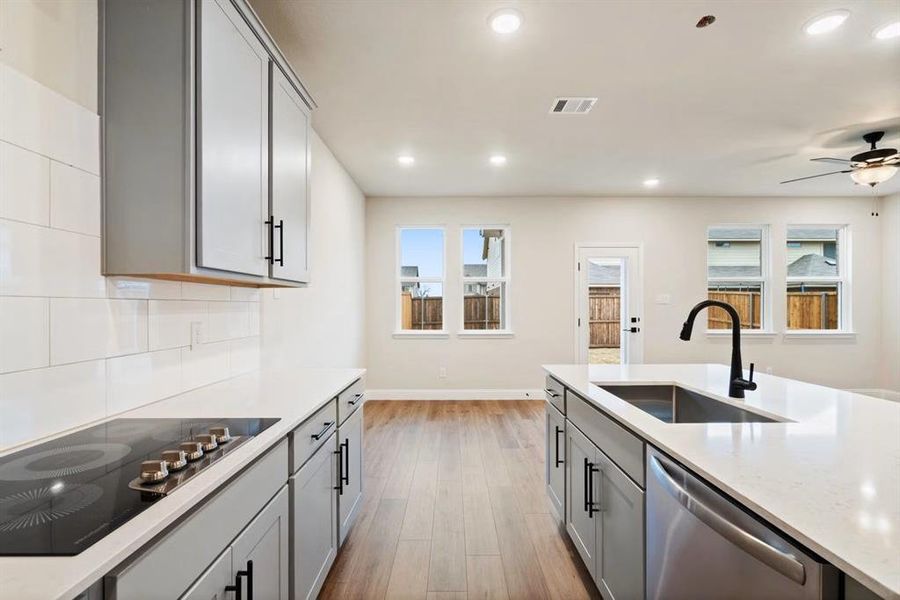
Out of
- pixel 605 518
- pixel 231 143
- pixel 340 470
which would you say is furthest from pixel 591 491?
pixel 231 143

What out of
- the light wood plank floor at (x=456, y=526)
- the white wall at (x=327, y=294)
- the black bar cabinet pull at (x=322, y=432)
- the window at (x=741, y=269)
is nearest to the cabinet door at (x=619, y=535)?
the light wood plank floor at (x=456, y=526)

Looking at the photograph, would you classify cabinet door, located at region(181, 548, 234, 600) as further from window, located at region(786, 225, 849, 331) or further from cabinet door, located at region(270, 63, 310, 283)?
window, located at region(786, 225, 849, 331)

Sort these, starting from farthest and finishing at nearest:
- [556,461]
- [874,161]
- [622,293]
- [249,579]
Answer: [622,293] < [874,161] < [556,461] < [249,579]

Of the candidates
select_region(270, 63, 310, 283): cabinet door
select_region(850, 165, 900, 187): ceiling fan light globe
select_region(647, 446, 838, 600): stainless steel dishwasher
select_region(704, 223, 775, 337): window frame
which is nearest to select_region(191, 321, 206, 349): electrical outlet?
select_region(270, 63, 310, 283): cabinet door

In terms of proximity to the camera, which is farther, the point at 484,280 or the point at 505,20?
the point at 484,280

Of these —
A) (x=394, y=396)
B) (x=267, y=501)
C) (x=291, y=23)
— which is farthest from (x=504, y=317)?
(x=267, y=501)

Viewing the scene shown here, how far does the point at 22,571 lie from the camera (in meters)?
0.59

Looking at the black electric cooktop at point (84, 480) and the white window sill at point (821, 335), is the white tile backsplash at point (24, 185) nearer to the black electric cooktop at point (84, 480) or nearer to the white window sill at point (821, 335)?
the black electric cooktop at point (84, 480)

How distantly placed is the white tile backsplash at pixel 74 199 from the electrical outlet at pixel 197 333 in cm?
60

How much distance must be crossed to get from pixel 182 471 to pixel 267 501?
37 centimetres

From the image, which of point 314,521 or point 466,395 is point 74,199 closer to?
point 314,521

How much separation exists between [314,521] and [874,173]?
16.4 feet

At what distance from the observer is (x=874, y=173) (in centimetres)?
357

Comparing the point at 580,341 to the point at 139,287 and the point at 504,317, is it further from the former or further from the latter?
the point at 139,287
